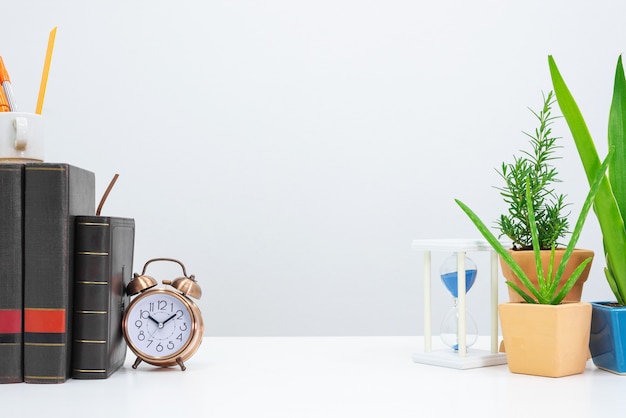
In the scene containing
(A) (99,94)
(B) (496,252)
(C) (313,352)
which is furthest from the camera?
(A) (99,94)

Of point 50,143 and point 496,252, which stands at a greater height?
point 50,143

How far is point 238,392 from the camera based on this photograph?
3.23 feet

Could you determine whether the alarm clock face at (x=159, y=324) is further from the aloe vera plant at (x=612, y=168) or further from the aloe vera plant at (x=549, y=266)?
the aloe vera plant at (x=612, y=168)

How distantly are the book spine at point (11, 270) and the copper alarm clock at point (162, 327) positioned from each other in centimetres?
17

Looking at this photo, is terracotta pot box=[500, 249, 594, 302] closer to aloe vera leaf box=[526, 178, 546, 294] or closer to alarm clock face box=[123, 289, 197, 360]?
aloe vera leaf box=[526, 178, 546, 294]

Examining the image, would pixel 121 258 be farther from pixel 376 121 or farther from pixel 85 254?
pixel 376 121

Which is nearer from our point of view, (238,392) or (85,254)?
(238,392)

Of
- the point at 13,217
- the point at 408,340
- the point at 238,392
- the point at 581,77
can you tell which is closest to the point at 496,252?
the point at 408,340

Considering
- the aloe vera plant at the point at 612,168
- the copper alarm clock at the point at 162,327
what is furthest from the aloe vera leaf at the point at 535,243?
the copper alarm clock at the point at 162,327

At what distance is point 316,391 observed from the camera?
0.99 m

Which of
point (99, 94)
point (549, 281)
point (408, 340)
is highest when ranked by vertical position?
point (99, 94)

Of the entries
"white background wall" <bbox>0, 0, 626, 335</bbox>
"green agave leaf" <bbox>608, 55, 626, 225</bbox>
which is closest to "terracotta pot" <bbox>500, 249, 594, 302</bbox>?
"green agave leaf" <bbox>608, 55, 626, 225</bbox>

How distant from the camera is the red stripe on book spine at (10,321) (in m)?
1.07

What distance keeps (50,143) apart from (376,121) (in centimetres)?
128
